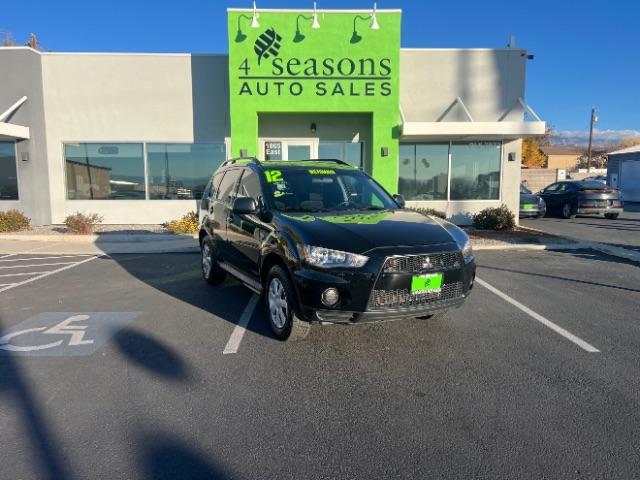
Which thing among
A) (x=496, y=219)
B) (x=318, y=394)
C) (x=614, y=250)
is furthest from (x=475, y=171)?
(x=318, y=394)

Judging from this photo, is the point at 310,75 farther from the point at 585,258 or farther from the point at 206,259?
the point at 585,258

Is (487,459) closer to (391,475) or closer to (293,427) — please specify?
(391,475)

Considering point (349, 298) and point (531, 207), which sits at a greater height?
point (531, 207)

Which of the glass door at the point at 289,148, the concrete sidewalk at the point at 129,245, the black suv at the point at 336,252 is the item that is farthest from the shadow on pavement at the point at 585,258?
the glass door at the point at 289,148

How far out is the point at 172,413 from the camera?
334 cm

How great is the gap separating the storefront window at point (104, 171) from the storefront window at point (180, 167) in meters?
0.39

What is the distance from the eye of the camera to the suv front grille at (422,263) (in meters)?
4.04

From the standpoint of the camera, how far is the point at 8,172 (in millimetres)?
14211

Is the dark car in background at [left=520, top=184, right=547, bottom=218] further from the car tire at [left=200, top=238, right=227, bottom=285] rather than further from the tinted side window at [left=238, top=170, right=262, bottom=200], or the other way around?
the tinted side window at [left=238, top=170, right=262, bottom=200]

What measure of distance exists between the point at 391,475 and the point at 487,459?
62 cm

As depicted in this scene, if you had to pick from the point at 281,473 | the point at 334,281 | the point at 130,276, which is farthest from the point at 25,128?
the point at 281,473

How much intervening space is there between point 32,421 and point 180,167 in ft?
39.0

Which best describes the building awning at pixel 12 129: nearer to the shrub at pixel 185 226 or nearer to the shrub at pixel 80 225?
the shrub at pixel 80 225

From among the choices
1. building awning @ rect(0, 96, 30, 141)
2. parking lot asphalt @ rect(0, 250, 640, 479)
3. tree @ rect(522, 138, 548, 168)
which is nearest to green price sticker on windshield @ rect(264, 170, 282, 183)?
parking lot asphalt @ rect(0, 250, 640, 479)
